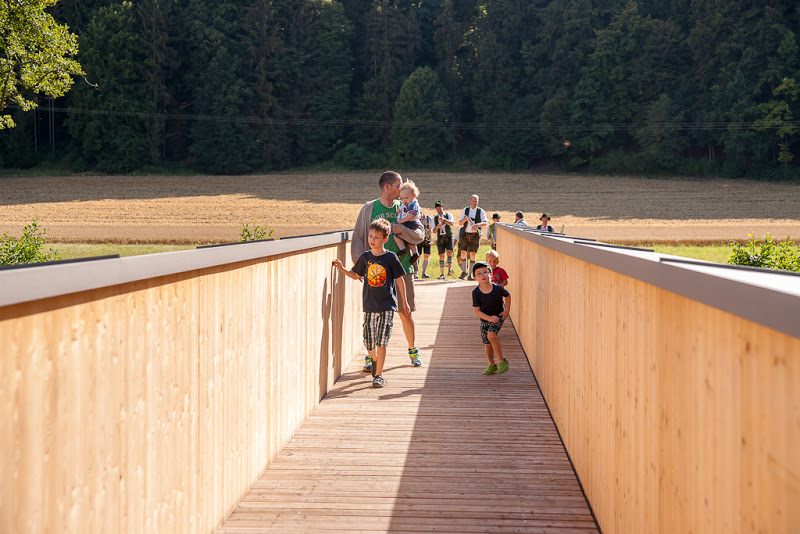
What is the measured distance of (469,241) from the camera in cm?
1623

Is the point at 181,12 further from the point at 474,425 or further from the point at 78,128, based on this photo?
the point at 474,425

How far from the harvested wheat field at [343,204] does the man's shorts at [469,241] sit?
1697 cm

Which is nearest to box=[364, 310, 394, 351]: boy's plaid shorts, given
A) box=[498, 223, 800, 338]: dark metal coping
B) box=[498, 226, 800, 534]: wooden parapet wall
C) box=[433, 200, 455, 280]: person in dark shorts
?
box=[498, 226, 800, 534]: wooden parapet wall

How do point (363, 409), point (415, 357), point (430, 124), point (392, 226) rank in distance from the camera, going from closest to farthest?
point (363, 409), point (392, 226), point (415, 357), point (430, 124)

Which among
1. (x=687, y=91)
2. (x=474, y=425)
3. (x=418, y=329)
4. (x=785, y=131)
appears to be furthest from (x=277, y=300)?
(x=687, y=91)

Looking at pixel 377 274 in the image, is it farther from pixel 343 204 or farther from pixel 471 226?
pixel 343 204

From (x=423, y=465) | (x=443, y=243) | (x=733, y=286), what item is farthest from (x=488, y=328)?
(x=443, y=243)

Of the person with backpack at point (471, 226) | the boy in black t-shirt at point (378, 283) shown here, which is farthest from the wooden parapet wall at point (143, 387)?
the person with backpack at point (471, 226)

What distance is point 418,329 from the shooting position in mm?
10219

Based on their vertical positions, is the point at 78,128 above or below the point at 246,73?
below

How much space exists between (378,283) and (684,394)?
174 inches

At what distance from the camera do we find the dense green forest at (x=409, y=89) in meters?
66.2

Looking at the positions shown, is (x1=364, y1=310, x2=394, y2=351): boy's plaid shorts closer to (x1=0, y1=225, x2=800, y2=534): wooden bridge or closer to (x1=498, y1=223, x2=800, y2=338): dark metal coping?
(x1=0, y1=225, x2=800, y2=534): wooden bridge

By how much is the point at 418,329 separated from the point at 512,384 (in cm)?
332
